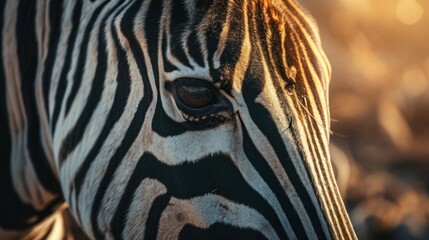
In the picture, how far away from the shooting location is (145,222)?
221cm

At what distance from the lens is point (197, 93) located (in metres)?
2.07

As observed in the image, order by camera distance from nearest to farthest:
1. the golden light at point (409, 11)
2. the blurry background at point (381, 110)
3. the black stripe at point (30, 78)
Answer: the black stripe at point (30, 78)
the blurry background at point (381, 110)
the golden light at point (409, 11)

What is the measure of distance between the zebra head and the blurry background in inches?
89.7

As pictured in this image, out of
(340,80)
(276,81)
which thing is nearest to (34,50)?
(276,81)

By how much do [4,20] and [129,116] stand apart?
0.71 meters

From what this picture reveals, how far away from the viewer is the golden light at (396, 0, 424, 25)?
10.0m

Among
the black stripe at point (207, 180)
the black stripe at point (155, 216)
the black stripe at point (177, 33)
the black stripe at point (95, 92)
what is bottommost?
the black stripe at point (155, 216)

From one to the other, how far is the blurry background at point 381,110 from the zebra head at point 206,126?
2277mm

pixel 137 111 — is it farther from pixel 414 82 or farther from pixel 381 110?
pixel 414 82

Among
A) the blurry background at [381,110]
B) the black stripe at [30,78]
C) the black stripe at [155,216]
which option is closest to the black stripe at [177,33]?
the black stripe at [155,216]

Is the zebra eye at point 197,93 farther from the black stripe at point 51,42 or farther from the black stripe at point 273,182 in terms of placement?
the black stripe at point 51,42

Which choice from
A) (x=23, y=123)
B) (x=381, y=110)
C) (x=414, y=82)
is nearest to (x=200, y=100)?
(x=23, y=123)

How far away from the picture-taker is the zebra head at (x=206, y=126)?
6.65 ft

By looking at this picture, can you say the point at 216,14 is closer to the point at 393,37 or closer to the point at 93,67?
the point at 93,67
